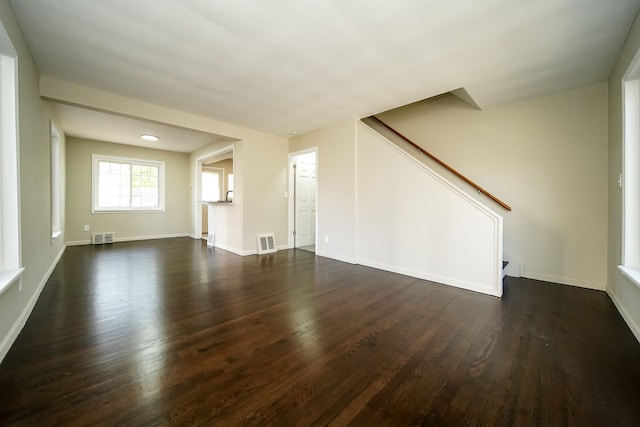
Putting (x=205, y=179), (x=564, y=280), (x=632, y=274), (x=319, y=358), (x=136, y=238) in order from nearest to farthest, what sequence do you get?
(x=319, y=358)
(x=632, y=274)
(x=564, y=280)
(x=136, y=238)
(x=205, y=179)

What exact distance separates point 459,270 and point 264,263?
2914 mm

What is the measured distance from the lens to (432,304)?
257 cm

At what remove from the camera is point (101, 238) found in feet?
19.8

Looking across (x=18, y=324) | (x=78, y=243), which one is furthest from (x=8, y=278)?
(x=78, y=243)

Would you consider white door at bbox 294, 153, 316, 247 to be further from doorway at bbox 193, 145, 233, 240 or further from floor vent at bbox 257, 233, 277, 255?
doorway at bbox 193, 145, 233, 240

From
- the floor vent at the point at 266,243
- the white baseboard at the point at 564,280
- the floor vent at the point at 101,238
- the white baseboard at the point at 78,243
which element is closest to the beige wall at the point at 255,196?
the floor vent at the point at 266,243

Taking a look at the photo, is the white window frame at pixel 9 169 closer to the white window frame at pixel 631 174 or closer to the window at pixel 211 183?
the white window frame at pixel 631 174

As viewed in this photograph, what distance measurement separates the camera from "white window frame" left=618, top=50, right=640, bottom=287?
6.90 feet

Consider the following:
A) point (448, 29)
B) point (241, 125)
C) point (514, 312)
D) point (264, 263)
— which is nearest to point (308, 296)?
point (264, 263)

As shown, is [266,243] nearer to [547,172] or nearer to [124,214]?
[124,214]

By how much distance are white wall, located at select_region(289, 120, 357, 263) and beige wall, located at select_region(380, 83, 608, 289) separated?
169 cm

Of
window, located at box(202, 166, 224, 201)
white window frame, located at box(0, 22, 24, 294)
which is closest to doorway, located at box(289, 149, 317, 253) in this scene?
window, located at box(202, 166, 224, 201)

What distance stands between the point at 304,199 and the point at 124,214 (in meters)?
4.74

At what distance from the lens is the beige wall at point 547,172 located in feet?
9.78
